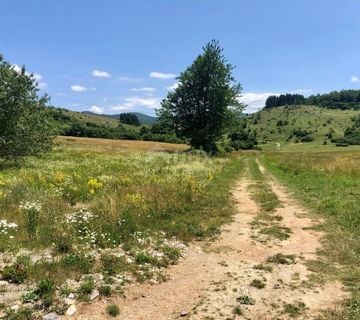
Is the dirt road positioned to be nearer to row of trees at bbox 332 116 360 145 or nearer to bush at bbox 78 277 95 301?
bush at bbox 78 277 95 301

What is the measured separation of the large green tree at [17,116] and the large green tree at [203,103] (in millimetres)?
29413

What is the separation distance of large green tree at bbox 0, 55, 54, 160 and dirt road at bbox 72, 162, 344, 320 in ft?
66.2

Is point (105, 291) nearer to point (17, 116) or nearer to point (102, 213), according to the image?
point (102, 213)

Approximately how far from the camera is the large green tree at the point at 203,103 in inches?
2200

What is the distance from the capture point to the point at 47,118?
31.9 m

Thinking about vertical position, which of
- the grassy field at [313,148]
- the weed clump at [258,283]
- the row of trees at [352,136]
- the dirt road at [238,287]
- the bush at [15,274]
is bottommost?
the grassy field at [313,148]

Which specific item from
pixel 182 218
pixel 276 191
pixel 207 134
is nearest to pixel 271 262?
pixel 182 218

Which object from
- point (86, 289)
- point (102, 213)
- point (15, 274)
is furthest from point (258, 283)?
point (102, 213)

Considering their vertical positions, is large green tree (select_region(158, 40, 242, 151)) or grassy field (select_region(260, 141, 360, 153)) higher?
large green tree (select_region(158, 40, 242, 151))

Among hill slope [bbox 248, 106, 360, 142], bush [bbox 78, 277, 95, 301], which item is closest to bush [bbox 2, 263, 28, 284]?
bush [bbox 78, 277, 95, 301]

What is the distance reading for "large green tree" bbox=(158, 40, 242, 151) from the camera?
2200 inches

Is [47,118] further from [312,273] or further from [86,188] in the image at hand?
[312,273]

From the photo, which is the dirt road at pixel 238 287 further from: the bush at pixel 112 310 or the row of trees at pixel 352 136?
the row of trees at pixel 352 136

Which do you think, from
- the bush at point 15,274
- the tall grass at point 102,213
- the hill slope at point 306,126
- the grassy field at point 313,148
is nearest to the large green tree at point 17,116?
the tall grass at point 102,213
